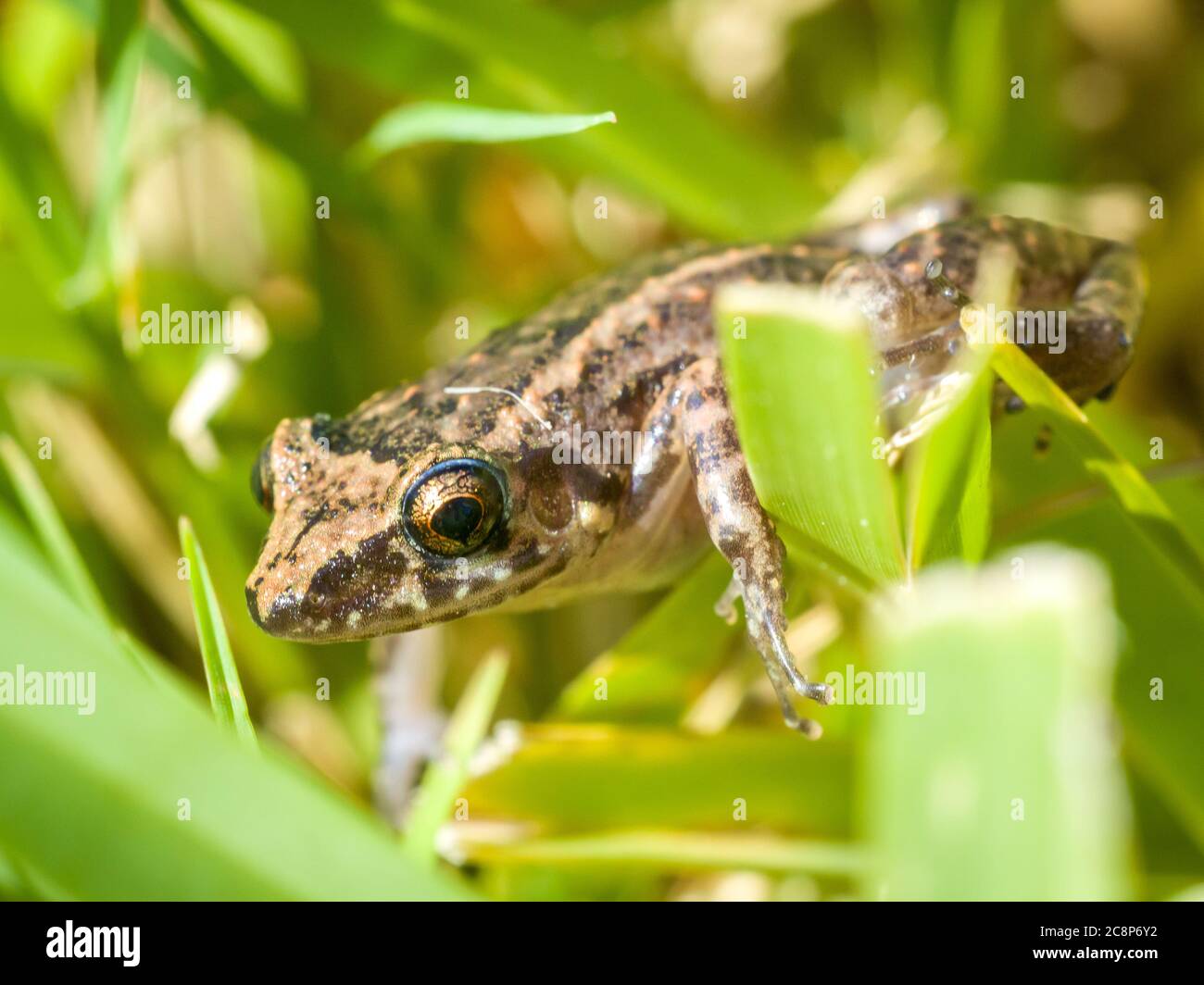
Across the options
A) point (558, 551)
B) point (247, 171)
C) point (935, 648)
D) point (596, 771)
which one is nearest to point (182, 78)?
point (247, 171)

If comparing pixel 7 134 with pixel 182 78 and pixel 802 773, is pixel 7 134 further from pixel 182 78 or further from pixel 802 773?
pixel 802 773

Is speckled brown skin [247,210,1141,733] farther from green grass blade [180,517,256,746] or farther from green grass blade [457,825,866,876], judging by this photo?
green grass blade [180,517,256,746]

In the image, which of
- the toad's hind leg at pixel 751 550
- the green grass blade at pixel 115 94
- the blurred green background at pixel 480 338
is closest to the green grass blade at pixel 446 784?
the blurred green background at pixel 480 338

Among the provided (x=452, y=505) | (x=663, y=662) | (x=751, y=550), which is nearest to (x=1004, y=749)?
(x=751, y=550)

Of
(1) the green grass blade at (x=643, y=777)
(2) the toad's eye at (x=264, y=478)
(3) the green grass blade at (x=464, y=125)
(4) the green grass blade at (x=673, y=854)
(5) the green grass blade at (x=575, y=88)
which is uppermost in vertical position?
(5) the green grass blade at (x=575, y=88)

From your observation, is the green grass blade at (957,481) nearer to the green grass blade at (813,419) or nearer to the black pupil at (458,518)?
the green grass blade at (813,419)

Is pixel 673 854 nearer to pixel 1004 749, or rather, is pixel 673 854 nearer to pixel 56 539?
pixel 1004 749

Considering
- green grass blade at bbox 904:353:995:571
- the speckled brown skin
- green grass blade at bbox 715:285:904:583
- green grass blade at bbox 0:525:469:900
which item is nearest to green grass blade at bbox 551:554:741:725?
the speckled brown skin
